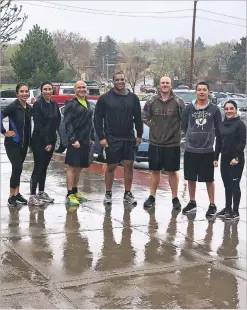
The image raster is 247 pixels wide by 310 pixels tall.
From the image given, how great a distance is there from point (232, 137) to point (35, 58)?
37.0m

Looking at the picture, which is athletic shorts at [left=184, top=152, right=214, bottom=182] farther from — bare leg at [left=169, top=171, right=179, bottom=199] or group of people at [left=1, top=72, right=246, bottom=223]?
bare leg at [left=169, top=171, right=179, bottom=199]

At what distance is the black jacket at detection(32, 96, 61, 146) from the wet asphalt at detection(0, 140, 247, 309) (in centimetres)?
97

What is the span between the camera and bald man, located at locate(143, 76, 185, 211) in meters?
6.80

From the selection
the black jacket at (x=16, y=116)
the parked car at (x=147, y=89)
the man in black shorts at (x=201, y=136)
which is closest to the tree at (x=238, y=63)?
the parked car at (x=147, y=89)

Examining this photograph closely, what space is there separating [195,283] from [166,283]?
255 mm

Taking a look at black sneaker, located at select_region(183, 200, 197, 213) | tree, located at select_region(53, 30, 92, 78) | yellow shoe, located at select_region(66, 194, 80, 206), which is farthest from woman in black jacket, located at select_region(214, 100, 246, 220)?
tree, located at select_region(53, 30, 92, 78)

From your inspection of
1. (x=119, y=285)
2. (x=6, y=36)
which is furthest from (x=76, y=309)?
(x=6, y=36)

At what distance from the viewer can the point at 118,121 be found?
6832mm

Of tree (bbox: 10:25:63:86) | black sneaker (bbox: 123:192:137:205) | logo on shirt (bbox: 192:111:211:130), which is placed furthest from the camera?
tree (bbox: 10:25:63:86)

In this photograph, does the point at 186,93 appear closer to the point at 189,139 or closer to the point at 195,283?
the point at 189,139

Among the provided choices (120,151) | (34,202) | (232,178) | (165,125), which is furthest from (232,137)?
(34,202)

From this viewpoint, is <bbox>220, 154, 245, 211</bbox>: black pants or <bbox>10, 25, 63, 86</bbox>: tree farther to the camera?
<bbox>10, 25, 63, 86</bbox>: tree

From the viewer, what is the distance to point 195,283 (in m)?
4.34

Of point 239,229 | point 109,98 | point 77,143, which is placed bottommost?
point 239,229
